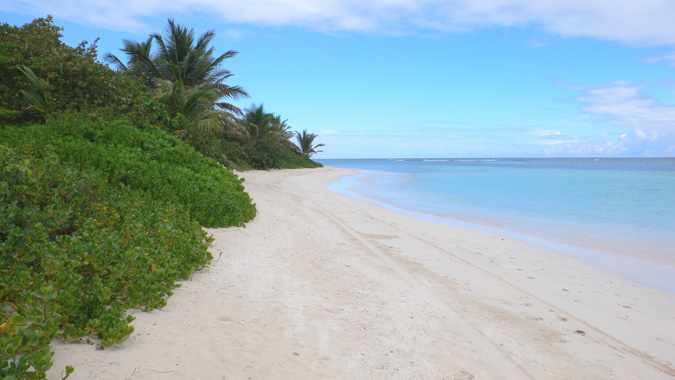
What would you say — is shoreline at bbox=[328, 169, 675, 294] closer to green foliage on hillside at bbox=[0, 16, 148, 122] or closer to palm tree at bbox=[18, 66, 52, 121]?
green foliage on hillside at bbox=[0, 16, 148, 122]

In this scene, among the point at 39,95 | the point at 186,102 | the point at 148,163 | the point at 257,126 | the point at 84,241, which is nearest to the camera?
the point at 84,241

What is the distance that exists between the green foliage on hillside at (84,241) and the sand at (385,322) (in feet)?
0.67

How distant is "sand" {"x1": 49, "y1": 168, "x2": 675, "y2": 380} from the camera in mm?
2760

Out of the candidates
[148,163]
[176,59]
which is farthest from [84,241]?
[176,59]

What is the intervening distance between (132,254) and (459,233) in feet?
23.0

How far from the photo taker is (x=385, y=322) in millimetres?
3637

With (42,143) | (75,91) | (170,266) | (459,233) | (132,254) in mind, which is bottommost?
(459,233)

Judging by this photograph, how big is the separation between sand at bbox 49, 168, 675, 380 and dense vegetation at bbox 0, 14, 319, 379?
252 millimetres

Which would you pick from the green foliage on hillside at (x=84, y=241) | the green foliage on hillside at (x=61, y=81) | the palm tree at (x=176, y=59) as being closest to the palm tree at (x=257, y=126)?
the palm tree at (x=176, y=59)

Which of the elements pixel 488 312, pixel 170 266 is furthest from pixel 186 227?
pixel 488 312

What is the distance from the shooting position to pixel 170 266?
3.81 m

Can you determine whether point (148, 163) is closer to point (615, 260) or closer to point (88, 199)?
point (88, 199)

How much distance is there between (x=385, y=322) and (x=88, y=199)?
131 inches

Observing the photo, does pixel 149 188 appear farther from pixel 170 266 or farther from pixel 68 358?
pixel 68 358
